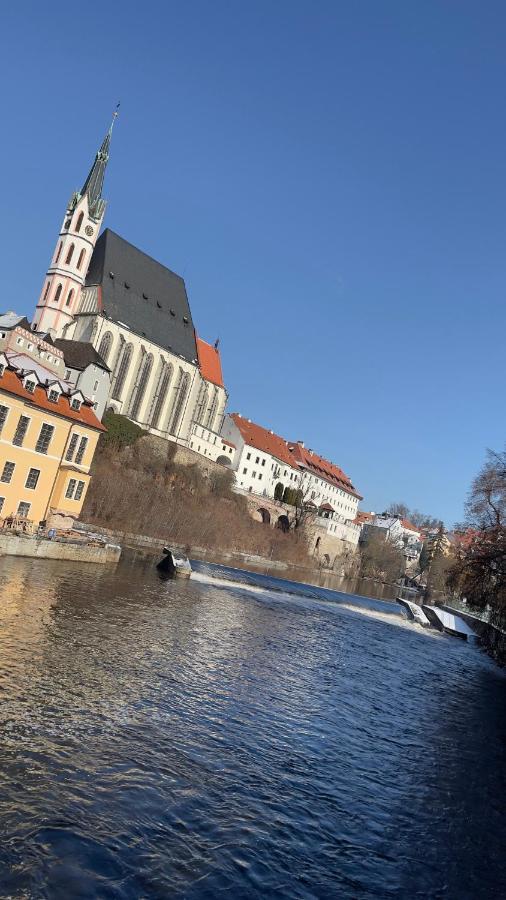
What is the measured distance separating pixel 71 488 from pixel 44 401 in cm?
597

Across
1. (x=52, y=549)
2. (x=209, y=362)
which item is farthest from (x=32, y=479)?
(x=209, y=362)

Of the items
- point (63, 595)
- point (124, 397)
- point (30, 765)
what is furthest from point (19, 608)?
point (124, 397)

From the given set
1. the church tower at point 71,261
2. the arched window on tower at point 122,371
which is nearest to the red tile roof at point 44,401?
the arched window on tower at point 122,371

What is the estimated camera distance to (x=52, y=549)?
1480 inches

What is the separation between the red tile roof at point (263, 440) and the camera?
121 meters

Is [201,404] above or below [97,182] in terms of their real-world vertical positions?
below

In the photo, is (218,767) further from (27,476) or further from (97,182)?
(97,182)

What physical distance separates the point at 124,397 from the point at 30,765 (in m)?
82.5

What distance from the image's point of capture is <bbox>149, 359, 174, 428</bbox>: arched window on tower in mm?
97750

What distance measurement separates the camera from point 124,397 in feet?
305

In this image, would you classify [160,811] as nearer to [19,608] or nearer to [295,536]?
[19,608]

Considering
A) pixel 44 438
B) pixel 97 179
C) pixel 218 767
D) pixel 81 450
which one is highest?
pixel 97 179

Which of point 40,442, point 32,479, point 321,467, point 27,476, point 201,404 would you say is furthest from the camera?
point 321,467

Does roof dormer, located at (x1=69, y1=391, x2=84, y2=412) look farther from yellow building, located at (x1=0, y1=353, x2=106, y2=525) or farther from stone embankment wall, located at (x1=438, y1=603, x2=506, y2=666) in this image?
stone embankment wall, located at (x1=438, y1=603, x2=506, y2=666)
